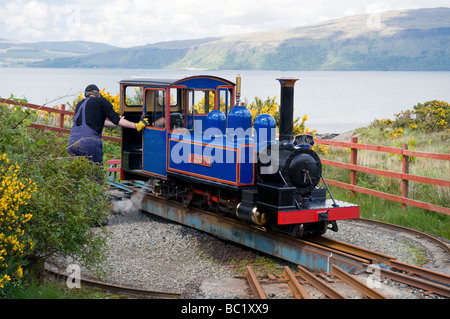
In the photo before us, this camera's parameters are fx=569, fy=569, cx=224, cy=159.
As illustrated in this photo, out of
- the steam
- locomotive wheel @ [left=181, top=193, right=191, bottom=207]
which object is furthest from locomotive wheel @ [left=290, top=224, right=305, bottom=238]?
the steam

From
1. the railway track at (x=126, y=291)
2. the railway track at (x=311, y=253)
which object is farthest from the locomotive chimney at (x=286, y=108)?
the railway track at (x=126, y=291)

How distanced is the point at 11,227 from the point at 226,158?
381 cm

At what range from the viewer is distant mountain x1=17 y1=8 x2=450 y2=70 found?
140500 mm

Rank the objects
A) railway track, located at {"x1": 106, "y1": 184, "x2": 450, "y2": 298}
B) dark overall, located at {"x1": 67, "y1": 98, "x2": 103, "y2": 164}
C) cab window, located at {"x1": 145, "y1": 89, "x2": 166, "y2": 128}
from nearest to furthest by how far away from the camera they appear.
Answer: railway track, located at {"x1": 106, "y1": 184, "x2": 450, "y2": 298}
dark overall, located at {"x1": 67, "y1": 98, "x2": 103, "y2": 164}
cab window, located at {"x1": 145, "y1": 89, "x2": 166, "y2": 128}

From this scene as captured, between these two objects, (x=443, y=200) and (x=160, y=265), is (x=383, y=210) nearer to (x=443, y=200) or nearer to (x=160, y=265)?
(x=443, y=200)

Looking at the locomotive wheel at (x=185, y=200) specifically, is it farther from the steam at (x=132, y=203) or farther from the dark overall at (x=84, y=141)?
the dark overall at (x=84, y=141)

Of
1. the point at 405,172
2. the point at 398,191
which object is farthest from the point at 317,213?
the point at 398,191

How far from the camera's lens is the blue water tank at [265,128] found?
28.3ft

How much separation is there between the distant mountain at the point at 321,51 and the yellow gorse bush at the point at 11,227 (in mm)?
127562

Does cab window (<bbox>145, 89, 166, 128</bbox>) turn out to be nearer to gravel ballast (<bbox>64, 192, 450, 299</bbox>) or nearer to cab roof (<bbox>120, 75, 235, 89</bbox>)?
cab roof (<bbox>120, 75, 235, 89</bbox>)

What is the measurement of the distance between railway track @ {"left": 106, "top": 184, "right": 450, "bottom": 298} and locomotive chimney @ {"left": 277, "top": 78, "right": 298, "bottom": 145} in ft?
4.74

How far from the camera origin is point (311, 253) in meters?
7.64
